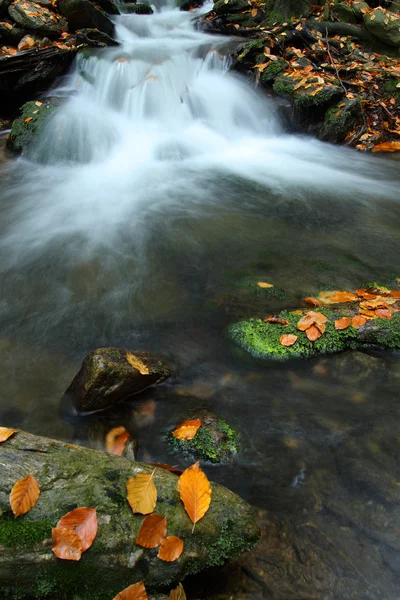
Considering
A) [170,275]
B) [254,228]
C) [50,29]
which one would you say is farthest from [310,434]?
[50,29]

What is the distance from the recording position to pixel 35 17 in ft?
31.4

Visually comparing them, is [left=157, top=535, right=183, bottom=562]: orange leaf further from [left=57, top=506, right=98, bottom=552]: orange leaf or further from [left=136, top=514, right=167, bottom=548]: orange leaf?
[left=57, top=506, right=98, bottom=552]: orange leaf

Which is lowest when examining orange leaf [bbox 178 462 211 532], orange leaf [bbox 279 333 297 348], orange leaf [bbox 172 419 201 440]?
orange leaf [bbox 172 419 201 440]

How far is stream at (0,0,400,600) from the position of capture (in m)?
2.32

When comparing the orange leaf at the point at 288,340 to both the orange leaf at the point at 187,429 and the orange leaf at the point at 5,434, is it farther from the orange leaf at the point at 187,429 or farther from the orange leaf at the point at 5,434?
the orange leaf at the point at 5,434

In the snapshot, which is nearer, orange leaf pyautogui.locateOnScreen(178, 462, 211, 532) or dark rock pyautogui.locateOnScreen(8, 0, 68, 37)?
orange leaf pyautogui.locateOnScreen(178, 462, 211, 532)

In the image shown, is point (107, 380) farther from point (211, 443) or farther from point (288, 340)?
point (288, 340)

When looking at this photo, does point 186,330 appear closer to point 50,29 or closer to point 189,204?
point 189,204

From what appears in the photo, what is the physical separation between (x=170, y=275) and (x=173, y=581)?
328 cm

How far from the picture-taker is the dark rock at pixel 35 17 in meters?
9.51

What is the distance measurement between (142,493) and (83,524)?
0.96ft

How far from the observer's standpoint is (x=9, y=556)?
1.62 meters

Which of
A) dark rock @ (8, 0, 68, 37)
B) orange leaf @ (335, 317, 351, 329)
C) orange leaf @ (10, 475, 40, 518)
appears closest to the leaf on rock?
orange leaf @ (10, 475, 40, 518)

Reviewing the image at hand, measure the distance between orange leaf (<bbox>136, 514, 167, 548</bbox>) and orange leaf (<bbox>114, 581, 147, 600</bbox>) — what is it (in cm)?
15
